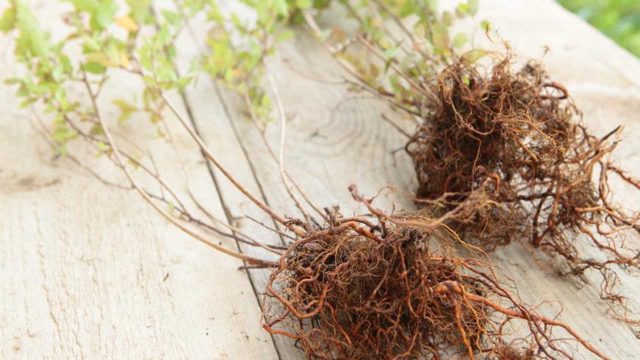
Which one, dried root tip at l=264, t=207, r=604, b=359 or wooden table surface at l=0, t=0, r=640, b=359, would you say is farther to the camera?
wooden table surface at l=0, t=0, r=640, b=359

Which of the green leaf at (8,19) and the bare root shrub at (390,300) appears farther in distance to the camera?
the green leaf at (8,19)

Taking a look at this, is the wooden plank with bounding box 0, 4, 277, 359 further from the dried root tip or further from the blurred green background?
the blurred green background

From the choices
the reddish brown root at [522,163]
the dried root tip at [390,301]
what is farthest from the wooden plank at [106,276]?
the reddish brown root at [522,163]

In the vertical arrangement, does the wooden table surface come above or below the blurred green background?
below

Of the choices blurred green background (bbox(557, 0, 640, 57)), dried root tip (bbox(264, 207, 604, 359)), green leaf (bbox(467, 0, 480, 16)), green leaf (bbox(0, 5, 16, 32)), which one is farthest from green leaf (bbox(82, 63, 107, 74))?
blurred green background (bbox(557, 0, 640, 57))

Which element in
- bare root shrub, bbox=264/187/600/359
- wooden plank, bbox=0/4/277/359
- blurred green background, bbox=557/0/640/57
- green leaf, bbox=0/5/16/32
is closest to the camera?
bare root shrub, bbox=264/187/600/359

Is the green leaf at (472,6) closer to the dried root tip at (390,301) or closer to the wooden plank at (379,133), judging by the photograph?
the wooden plank at (379,133)

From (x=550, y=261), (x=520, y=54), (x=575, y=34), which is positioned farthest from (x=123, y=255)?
(x=575, y=34)
